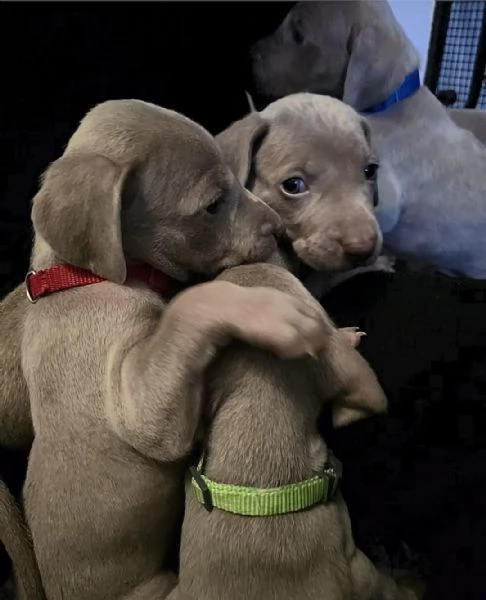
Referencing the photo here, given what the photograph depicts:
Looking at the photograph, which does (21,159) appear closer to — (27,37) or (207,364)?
(27,37)

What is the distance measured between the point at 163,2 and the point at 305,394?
1011 millimetres

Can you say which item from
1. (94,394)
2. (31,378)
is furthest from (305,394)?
(31,378)

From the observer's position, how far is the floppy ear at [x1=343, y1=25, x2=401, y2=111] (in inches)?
81.4

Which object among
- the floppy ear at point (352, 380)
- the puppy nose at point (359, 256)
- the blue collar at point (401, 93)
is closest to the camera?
the floppy ear at point (352, 380)

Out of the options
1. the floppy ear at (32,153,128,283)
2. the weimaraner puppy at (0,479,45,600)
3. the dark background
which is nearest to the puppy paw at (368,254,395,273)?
the dark background

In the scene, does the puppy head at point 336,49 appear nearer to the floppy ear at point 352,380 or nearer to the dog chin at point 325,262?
the dog chin at point 325,262

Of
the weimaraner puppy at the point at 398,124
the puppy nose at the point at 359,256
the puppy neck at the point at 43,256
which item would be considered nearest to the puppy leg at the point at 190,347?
the puppy neck at the point at 43,256

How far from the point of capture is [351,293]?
5.66 ft

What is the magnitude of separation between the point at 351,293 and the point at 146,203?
23.8 inches

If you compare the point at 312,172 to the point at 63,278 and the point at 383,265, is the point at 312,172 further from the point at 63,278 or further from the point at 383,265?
the point at 63,278

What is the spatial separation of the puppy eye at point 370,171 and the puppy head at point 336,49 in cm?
44

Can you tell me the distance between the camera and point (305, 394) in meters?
1.21

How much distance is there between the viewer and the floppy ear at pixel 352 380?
1199 mm

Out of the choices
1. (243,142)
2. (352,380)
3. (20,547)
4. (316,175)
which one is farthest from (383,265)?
(20,547)
